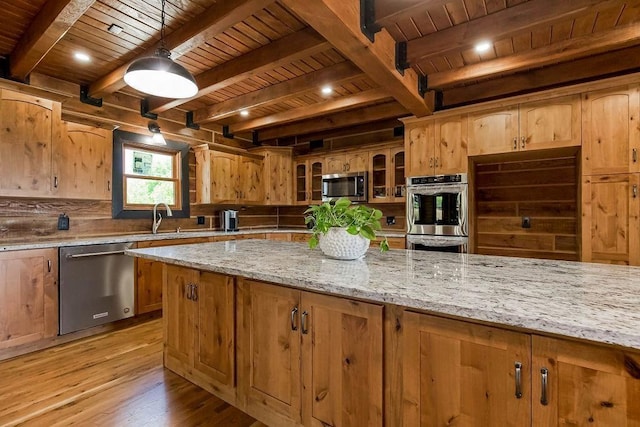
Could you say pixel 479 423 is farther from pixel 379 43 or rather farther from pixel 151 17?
pixel 151 17

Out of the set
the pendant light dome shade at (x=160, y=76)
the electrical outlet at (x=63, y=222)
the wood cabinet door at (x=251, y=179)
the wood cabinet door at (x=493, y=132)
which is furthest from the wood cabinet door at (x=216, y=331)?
the wood cabinet door at (x=251, y=179)

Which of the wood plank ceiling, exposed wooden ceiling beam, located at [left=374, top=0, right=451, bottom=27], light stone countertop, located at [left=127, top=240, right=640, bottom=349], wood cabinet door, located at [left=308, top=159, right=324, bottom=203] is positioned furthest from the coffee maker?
exposed wooden ceiling beam, located at [left=374, top=0, right=451, bottom=27]

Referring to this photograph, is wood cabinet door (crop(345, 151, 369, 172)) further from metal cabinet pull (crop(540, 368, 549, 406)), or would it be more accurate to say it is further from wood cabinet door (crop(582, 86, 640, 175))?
metal cabinet pull (crop(540, 368, 549, 406))

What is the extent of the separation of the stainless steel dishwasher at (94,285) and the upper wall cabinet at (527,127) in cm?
385

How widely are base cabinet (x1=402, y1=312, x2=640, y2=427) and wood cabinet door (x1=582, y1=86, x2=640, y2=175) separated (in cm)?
272

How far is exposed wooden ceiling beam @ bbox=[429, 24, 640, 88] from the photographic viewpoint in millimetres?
2385

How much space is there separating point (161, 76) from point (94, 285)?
2.20 metres

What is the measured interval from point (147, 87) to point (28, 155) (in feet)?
5.61

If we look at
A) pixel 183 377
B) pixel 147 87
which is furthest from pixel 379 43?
pixel 183 377

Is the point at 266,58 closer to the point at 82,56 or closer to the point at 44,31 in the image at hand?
the point at 44,31

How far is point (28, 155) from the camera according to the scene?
2.81 m

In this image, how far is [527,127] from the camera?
317 cm

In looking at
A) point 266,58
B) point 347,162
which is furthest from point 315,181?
point 266,58

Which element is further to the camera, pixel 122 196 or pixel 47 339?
pixel 122 196
